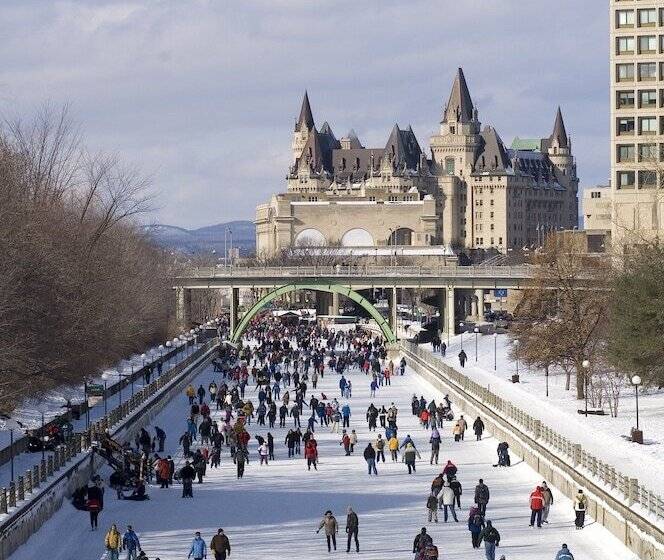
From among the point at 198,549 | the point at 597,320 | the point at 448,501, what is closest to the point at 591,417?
the point at 597,320

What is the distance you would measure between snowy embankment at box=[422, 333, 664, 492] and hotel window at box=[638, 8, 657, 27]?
735 inches

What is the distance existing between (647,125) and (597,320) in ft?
92.7

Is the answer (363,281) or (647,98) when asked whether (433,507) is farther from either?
(363,281)

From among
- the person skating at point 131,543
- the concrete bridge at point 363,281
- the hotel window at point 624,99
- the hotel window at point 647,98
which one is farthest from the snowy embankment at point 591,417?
the concrete bridge at point 363,281

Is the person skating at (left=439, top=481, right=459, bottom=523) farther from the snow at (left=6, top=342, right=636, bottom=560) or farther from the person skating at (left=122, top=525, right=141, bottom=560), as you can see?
the person skating at (left=122, top=525, right=141, bottom=560)

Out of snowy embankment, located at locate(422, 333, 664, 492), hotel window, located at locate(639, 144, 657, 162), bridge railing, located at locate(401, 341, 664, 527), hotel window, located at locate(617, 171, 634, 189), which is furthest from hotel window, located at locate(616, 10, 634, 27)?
bridge railing, located at locate(401, 341, 664, 527)

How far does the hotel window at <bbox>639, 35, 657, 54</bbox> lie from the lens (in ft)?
285

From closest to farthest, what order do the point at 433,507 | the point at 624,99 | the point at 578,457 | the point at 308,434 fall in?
1. the point at 433,507
2. the point at 578,457
3. the point at 308,434
4. the point at 624,99

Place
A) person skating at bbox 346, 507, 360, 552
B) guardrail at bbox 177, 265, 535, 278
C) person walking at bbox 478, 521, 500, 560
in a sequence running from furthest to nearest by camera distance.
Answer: guardrail at bbox 177, 265, 535, 278
person skating at bbox 346, 507, 360, 552
person walking at bbox 478, 521, 500, 560

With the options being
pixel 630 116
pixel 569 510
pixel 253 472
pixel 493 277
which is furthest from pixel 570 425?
pixel 493 277

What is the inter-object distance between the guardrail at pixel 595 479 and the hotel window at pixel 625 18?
36191mm

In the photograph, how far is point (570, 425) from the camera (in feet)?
158

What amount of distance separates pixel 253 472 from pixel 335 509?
7236 mm

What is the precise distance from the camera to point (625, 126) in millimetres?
88188
